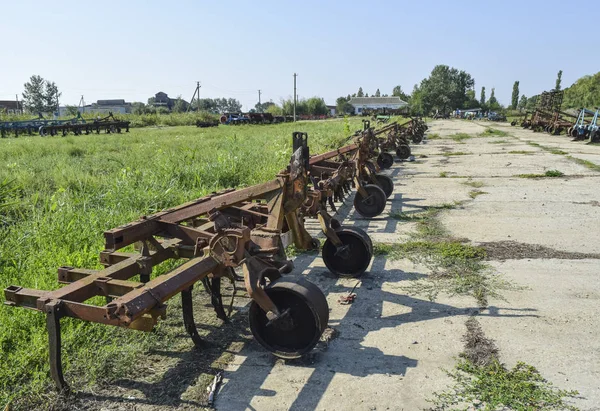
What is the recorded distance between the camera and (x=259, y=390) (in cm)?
313

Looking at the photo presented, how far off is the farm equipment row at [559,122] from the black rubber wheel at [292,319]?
79.3 feet

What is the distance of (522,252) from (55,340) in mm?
5551

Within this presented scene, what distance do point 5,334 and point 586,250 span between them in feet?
21.9

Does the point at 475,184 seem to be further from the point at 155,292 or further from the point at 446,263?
the point at 155,292

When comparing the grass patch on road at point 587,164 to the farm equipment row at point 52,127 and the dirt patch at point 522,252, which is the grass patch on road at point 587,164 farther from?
the farm equipment row at point 52,127

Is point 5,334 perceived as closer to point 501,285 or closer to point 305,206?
point 305,206

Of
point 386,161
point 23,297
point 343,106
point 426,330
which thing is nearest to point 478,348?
point 426,330

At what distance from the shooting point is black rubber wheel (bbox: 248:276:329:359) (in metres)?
3.28

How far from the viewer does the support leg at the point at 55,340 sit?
2.77 metres

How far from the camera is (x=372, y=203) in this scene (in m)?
8.14

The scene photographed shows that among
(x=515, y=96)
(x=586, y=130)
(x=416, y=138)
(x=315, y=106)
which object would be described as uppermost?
(x=515, y=96)

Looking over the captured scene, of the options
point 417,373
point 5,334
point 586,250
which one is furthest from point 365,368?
A: point 586,250

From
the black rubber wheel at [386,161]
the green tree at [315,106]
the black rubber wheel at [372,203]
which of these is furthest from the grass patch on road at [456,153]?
the green tree at [315,106]

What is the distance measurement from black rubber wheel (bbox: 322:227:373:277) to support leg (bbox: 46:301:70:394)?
3.04 meters
